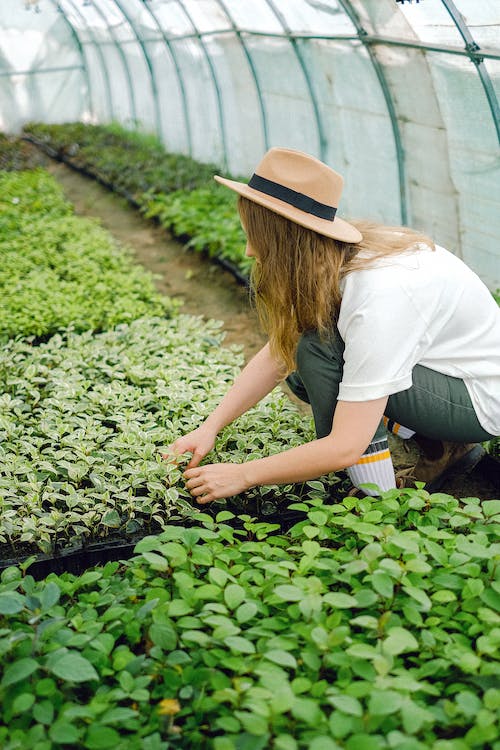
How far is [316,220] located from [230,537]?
3.33 ft

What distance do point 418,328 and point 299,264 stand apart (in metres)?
0.43

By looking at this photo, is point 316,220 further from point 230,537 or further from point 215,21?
point 215,21

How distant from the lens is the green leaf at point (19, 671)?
1.45 metres

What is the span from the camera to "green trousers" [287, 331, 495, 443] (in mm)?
2471

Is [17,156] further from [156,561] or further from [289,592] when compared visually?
[289,592]

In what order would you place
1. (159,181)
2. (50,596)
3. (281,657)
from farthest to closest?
(159,181), (50,596), (281,657)

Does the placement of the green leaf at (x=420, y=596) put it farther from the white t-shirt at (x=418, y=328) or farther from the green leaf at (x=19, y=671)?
the green leaf at (x=19, y=671)

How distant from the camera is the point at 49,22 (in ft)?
46.2

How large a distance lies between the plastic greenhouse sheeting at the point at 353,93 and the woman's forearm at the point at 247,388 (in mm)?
2695

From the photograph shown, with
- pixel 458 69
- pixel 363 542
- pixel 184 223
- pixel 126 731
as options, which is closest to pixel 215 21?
pixel 184 223

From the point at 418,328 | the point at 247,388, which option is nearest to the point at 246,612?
Answer: the point at 418,328

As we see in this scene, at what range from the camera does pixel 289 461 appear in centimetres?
228

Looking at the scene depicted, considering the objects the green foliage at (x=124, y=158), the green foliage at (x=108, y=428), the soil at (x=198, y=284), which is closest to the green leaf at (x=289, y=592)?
the green foliage at (x=108, y=428)

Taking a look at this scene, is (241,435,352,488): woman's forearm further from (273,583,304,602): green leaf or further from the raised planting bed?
the raised planting bed
